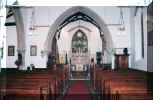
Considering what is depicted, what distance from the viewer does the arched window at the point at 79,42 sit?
19.1 meters

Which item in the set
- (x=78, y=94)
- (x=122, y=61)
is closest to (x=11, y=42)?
(x=122, y=61)

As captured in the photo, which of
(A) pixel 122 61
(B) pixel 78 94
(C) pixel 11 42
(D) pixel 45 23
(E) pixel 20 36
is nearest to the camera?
(B) pixel 78 94

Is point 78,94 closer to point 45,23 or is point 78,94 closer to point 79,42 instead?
point 45,23

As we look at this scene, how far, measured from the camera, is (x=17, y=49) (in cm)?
1135

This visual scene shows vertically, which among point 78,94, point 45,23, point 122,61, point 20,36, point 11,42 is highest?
point 45,23

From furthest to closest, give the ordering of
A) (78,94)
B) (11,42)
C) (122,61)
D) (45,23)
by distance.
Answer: (45,23) < (11,42) < (122,61) < (78,94)

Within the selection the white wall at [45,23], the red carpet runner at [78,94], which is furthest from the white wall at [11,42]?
the red carpet runner at [78,94]

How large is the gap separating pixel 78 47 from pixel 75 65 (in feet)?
8.04

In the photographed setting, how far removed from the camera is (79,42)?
19203mm

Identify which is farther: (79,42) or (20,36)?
(79,42)

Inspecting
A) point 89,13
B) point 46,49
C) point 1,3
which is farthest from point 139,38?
point 1,3

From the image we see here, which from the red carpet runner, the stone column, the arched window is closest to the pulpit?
the red carpet runner

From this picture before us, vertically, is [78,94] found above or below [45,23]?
below

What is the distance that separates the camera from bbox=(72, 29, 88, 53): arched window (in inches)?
754
